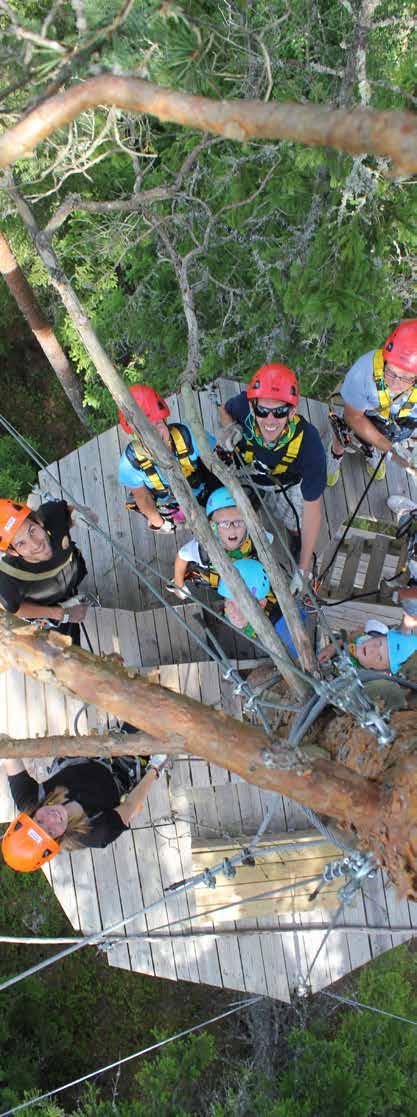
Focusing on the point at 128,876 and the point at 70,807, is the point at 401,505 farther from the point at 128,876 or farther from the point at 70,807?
the point at 128,876

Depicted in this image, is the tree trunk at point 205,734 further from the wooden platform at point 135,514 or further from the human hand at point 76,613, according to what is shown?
the wooden platform at point 135,514

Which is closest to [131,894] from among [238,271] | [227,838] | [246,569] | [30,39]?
[227,838]

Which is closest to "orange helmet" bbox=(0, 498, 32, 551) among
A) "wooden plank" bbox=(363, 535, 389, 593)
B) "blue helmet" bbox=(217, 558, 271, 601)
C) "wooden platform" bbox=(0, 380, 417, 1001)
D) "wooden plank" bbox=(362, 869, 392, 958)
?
"wooden platform" bbox=(0, 380, 417, 1001)

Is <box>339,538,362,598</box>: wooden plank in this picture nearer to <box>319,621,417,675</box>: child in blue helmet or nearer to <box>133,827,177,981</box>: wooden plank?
<box>319,621,417,675</box>: child in blue helmet

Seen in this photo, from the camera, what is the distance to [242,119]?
1880 millimetres

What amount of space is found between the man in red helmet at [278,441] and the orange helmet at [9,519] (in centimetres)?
130

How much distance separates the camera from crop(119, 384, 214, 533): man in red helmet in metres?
Result: 4.41

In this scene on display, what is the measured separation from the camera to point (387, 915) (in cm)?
525

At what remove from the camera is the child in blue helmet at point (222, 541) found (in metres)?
4.04

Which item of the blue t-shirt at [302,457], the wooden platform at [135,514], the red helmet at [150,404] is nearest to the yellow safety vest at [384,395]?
the blue t-shirt at [302,457]

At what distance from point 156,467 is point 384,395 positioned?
156 centimetres

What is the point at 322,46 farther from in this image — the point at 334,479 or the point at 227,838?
the point at 227,838

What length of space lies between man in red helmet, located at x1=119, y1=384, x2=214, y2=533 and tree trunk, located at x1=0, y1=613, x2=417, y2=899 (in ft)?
5.69

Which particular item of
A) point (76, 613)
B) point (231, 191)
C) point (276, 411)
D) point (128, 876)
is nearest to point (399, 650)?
point (276, 411)
